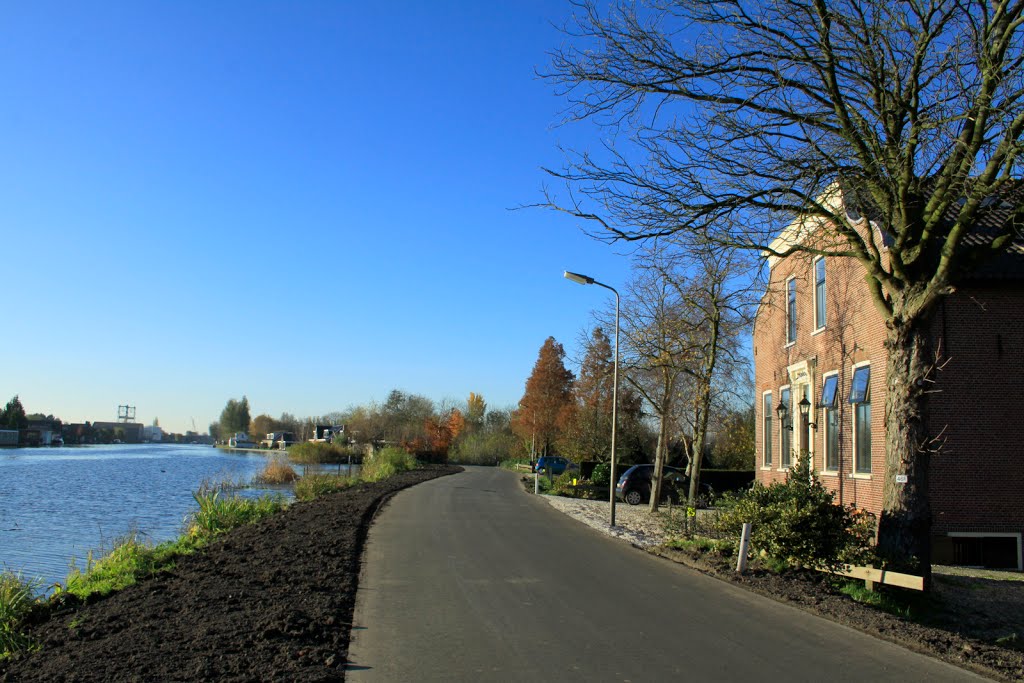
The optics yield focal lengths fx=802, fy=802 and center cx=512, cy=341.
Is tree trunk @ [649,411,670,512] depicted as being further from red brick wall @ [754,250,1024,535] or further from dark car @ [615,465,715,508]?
red brick wall @ [754,250,1024,535]

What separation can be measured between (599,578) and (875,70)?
308 inches

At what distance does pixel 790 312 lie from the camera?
23.3 meters

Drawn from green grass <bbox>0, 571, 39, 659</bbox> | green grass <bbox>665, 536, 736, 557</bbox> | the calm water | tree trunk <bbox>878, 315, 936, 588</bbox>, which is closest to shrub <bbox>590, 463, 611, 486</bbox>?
the calm water

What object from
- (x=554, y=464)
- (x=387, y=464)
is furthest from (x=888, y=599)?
(x=554, y=464)

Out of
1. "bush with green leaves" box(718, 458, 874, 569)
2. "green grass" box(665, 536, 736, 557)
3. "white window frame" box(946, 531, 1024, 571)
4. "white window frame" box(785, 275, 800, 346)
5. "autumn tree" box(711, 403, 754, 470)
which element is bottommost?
"green grass" box(665, 536, 736, 557)

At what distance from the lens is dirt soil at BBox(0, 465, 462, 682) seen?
621 centimetres

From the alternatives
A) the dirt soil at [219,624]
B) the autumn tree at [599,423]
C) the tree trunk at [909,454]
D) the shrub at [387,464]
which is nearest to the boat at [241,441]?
the shrub at [387,464]

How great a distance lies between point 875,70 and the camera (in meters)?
10.4

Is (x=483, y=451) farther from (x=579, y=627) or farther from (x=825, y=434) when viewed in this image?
(x=579, y=627)

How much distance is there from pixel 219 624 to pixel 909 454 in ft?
30.4

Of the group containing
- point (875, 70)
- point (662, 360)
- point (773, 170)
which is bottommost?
point (662, 360)

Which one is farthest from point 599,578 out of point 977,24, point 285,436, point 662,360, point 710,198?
point 285,436

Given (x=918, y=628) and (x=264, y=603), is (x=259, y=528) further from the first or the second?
(x=918, y=628)

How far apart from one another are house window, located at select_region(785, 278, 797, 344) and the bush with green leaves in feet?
36.3
